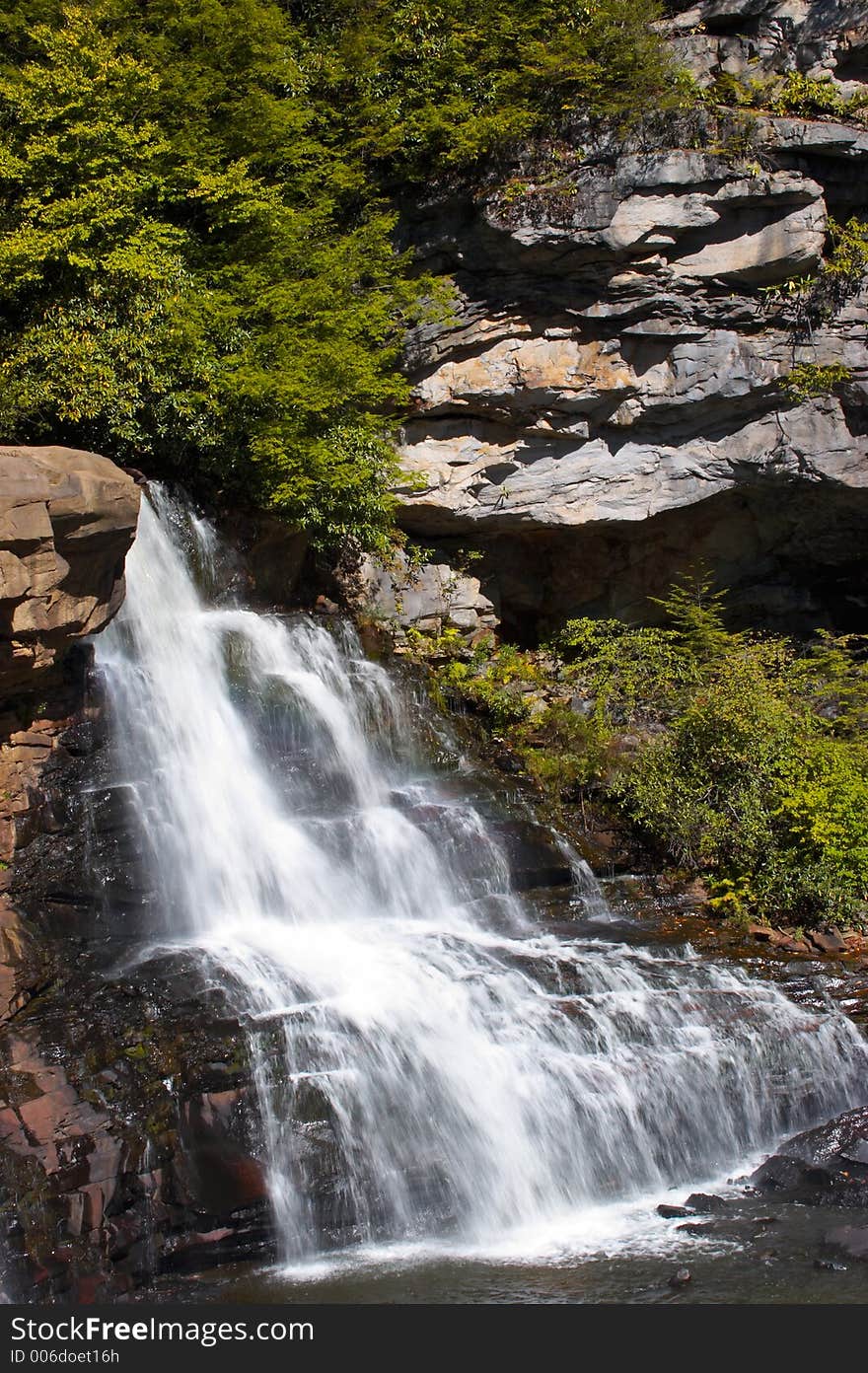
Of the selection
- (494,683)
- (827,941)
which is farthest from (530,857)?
(494,683)

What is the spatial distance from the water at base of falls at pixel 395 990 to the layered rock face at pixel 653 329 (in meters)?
4.68

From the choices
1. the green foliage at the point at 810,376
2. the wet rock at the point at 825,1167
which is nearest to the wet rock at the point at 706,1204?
the wet rock at the point at 825,1167

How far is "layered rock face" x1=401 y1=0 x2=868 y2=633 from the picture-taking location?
14.0 m

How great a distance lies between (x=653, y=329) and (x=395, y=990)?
9.84 meters

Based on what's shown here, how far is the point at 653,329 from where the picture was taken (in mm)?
14555

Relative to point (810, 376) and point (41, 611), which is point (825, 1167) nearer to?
point (41, 611)

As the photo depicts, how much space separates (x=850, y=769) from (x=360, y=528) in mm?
6429

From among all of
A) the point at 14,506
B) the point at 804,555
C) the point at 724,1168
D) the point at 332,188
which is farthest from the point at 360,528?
the point at 724,1168

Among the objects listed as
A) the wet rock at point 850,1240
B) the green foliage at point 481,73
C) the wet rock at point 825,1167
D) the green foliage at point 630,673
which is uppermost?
the green foliage at point 481,73

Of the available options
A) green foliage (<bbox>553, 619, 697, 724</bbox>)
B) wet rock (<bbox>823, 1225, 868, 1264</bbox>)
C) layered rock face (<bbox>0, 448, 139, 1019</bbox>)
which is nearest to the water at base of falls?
layered rock face (<bbox>0, 448, 139, 1019</bbox>)

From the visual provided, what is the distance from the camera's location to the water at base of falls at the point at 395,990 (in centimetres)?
734

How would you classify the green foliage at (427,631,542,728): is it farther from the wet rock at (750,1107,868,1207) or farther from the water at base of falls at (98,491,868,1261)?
the wet rock at (750,1107,868,1207)

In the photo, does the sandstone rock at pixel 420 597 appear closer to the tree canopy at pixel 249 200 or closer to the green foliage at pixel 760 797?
the tree canopy at pixel 249 200

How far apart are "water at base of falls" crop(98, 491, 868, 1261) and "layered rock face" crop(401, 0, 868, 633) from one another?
4.68 m
